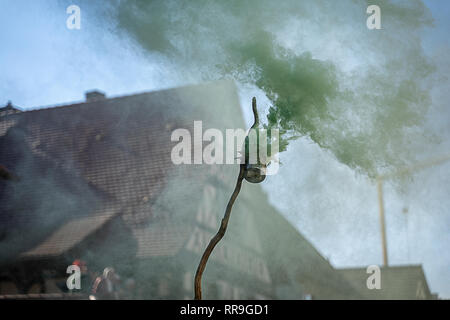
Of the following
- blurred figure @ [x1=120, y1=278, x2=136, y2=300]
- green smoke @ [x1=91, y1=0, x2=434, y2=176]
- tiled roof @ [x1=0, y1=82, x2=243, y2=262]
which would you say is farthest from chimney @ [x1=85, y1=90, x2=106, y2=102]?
green smoke @ [x1=91, y1=0, x2=434, y2=176]

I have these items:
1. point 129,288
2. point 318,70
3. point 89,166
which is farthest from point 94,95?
point 318,70

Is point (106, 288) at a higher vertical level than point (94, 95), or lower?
lower

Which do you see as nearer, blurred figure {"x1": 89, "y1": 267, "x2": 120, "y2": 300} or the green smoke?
the green smoke

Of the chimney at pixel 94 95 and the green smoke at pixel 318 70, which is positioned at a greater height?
the chimney at pixel 94 95

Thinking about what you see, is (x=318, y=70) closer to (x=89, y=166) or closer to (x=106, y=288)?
(x=106, y=288)

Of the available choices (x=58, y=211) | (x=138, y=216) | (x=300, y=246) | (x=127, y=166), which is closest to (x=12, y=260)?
(x=58, y=211)

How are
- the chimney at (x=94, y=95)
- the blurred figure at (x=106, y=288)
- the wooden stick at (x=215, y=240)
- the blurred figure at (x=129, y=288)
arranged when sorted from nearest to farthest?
the wooden stick at (x=215, y=240) → the blurred figure at (x=106, y=288) → the blurred figure at (x=129, y=288) → the chimney at (x=94, y=95)

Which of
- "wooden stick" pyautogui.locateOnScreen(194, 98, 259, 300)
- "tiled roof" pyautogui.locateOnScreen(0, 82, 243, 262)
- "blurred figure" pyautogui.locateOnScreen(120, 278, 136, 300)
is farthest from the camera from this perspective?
"tiled roof" pyautogui.locateOnScreen(0, 82, 243, 262)

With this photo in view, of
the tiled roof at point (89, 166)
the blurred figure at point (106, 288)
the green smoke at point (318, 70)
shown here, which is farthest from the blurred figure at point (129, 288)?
the green smoke at point (318, 70)

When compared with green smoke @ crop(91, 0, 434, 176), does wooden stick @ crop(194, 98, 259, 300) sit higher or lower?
lower

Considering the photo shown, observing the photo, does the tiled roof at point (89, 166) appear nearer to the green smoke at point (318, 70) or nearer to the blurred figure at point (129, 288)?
the blurred figure at point (129, 288)

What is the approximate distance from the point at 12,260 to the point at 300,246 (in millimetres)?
7358

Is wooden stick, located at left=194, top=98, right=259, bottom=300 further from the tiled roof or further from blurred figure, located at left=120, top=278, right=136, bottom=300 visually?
the tiled roof
